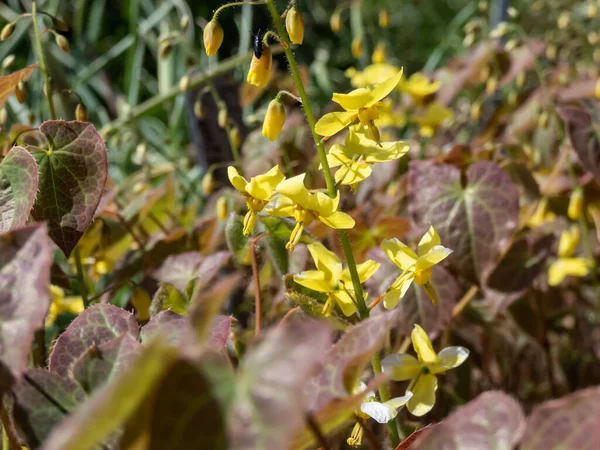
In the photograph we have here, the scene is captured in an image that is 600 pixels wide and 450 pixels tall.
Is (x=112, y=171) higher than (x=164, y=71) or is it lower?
lower

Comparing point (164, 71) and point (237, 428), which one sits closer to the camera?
point (237, 428)

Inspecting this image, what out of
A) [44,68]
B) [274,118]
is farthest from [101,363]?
[44,68]

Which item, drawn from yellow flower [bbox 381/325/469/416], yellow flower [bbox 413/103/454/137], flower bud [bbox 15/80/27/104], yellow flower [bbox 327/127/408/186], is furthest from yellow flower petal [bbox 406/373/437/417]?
yellow flower [bbox 413/103/454/137]

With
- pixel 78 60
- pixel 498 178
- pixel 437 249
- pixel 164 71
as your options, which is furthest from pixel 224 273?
pixel 78 60

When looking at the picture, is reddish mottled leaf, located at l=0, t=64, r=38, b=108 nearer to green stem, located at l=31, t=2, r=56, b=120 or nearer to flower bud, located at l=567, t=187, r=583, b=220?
green stem, located at l=31, t=2, r=56, b=120

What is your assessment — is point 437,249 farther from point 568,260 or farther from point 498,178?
point 568,260

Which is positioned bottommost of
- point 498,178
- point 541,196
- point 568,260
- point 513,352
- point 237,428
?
point 513,352
